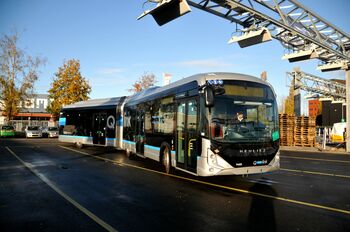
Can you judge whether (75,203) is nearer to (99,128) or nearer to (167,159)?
(167,159)

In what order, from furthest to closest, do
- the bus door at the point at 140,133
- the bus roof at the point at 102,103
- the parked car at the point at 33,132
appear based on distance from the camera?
1. the parked car at the point at 33,132
2. the bus roof at the point at 102,103
3. the bus door at the point at 140,133

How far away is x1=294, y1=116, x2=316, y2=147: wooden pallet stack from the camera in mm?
26864

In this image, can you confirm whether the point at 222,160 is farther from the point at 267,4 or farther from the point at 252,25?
the point at 267,4

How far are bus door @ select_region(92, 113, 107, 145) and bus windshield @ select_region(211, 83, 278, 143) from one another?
43.3ft

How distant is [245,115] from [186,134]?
1.93 m

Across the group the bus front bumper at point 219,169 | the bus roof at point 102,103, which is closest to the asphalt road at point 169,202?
the bus front bumper at point 219,169

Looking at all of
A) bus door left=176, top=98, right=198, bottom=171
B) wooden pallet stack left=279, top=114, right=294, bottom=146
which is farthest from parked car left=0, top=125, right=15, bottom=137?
bus door left=176, top=98, right=198, bottom=171

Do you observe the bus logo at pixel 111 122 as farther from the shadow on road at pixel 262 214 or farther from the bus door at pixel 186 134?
the shadow on road at pixel 262 214

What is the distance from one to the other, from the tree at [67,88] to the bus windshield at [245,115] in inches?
1734

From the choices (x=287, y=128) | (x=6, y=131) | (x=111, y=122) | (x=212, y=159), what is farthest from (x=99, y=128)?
(x=6, y=131)

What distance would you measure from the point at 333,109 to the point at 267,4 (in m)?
52.6

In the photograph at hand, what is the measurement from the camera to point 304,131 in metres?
27.3

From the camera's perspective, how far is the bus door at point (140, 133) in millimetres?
13500

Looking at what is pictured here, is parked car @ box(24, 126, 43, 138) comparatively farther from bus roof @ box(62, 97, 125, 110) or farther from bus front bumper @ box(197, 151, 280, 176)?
bus front bumper @ box(197, 151, 280, 176)
